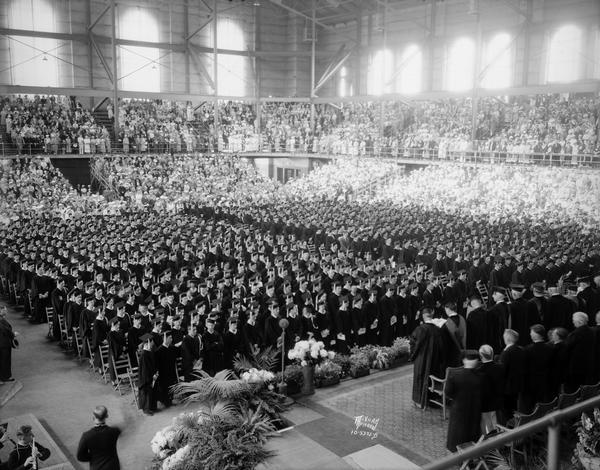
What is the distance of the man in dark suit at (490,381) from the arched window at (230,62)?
41.6 meters

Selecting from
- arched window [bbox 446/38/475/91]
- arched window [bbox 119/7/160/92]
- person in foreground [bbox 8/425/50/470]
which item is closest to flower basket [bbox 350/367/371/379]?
person in foreground [bbox 8/425/50/470]

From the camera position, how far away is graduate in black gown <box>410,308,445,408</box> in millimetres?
10586

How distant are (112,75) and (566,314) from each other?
35.8m

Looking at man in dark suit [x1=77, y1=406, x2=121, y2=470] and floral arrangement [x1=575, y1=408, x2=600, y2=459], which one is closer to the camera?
man in dark suit [x1=77, y1=406, x2=121, y2=470]

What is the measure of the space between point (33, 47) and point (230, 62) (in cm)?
1429

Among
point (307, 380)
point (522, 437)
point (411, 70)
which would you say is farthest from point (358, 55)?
point (522, 437)

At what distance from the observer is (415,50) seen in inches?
1700

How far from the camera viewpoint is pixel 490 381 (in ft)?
28.3

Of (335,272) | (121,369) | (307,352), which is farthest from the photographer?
(335,272)

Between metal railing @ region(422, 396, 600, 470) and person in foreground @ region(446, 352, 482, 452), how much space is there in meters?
5.30

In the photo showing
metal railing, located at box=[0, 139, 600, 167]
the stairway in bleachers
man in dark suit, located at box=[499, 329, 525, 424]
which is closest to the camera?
man in dark suit, located at box=[499, 329, 525, 424]

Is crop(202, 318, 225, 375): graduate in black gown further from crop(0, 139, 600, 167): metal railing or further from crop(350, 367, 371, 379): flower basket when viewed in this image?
crop(0, 139, 600, 167): metal railing

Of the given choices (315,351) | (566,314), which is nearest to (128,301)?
(315,351)

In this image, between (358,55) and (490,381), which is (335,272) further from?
(358,55)
